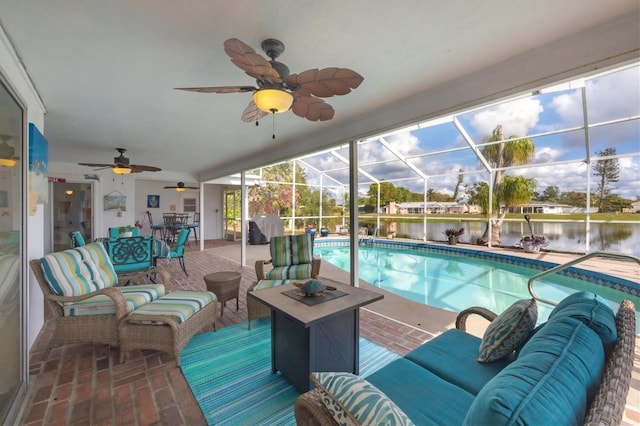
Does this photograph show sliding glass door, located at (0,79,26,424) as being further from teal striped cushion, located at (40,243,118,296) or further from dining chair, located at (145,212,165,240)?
dining chair, located at (145,212,165,240)

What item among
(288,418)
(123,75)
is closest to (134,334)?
(288,418)

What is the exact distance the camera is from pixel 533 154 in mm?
6957

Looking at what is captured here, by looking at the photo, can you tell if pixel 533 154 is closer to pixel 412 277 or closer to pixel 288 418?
pixel 412 277

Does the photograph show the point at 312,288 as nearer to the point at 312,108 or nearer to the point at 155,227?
the point at 312,108

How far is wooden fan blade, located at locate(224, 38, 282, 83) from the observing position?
4.68 ft

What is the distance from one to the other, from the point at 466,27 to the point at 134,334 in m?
3.54

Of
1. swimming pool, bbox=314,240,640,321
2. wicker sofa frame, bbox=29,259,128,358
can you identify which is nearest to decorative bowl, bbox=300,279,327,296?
wicker sofa frame, bbox=29,259,128,358

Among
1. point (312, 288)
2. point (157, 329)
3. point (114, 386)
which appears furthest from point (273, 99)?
point (114, 386)

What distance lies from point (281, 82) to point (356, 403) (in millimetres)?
1842

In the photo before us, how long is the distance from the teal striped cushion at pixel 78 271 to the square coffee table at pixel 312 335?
5.69ft

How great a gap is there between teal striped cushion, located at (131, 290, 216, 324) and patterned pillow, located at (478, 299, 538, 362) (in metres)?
2.33

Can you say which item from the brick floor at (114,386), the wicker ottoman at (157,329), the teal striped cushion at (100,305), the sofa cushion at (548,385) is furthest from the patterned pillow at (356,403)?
the teal striped cushion at (100,305)

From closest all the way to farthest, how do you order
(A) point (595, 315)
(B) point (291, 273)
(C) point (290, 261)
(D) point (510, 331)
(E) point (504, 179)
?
1. (A) point (595, 315)
2. (D) point (510, 331)
3. (B) point (291, 273)
4. (C) point (290, 261)
5. (E) point (504, 179)

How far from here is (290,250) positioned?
3939mm
